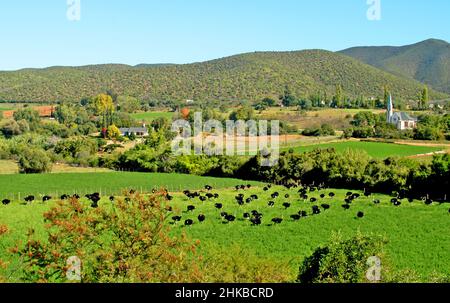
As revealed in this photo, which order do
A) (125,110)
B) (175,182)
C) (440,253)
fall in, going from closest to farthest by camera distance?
(440,253) → (175,182) → (125,110)

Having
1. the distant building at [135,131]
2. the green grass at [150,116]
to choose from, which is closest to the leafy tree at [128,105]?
the green grass at [150,116]

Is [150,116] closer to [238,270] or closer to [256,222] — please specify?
[256,222]

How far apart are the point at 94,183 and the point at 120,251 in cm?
4006

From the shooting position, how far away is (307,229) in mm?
33406

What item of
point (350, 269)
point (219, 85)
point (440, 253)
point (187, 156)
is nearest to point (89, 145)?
point (187, 156)

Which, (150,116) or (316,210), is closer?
(316,210)

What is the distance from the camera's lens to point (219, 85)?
180 m

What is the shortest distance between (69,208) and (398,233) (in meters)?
21.6

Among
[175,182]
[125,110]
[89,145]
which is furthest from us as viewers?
[125,110]

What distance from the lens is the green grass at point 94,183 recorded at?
5047 cm

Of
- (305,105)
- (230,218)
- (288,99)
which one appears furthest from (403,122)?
(230,218)

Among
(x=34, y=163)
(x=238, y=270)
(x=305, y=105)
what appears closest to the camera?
(x=238, y=270)

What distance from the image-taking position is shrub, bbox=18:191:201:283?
15211mm
